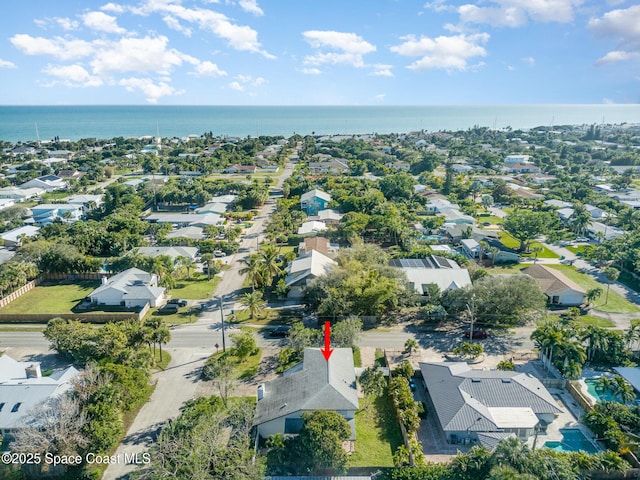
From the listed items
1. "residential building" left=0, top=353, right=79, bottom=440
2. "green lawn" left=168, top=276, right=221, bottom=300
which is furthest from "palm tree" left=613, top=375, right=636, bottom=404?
"green lawn" left=168, top=276, right=221, bottom=300

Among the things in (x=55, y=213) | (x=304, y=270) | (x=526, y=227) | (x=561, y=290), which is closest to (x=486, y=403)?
(x=561, y=290)

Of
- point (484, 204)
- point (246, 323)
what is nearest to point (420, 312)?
point (246, 323)

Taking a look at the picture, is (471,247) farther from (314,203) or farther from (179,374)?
(179,374)

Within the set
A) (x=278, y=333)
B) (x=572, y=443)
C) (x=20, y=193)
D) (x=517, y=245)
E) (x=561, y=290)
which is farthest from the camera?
(x=20, y=193)

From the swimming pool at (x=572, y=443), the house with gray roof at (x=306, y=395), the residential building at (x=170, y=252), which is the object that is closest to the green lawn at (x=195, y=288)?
the residential building at (x=170, y=252)

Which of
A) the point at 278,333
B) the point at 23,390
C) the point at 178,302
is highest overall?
the point at 23,390

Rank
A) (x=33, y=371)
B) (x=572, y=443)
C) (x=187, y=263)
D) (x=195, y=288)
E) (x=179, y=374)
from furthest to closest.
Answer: (x=187, y=263) → (x=195, y=288) → (x=179, y=374) → (x=33, y=371) → (x=572, y=443)

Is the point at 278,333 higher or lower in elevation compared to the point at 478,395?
lower
